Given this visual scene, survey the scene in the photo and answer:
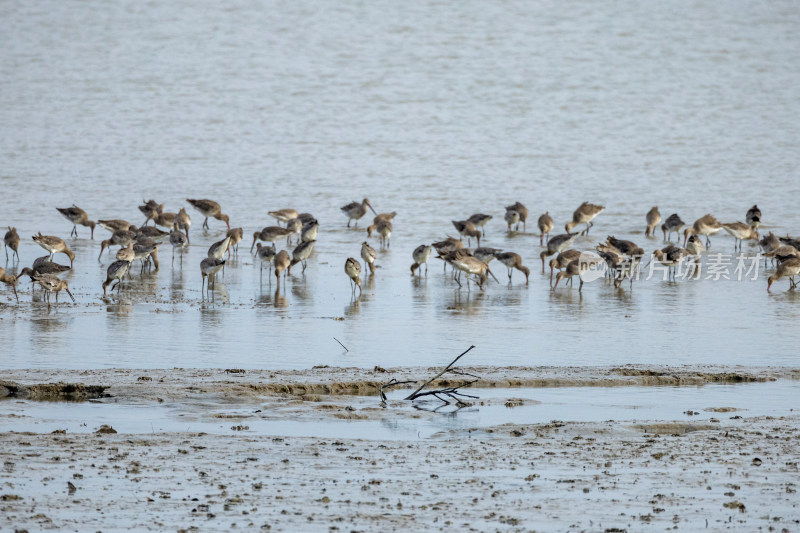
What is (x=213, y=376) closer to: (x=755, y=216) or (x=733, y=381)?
(x=733, y=381)

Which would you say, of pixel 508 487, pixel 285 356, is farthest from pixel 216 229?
pixel 508 487

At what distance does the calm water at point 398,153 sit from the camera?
11.1 meters

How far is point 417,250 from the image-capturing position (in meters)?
15.7

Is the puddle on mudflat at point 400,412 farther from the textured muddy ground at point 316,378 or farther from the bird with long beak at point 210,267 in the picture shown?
the bird with long beak at point 210,267

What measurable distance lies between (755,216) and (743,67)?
2611cm

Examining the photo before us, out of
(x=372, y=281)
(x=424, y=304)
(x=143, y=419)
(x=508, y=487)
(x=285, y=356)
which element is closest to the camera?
(x=508, y=487)

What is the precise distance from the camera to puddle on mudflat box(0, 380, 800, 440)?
23.2 feet

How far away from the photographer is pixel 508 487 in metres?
5.78

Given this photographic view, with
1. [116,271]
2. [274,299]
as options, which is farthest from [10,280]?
[274,299]

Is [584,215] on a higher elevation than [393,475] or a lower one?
higher

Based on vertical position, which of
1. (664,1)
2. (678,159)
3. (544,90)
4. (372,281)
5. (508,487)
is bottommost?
(508,487)

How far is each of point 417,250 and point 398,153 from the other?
1556 cm

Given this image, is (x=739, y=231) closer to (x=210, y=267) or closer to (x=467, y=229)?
(x=467, y=229)

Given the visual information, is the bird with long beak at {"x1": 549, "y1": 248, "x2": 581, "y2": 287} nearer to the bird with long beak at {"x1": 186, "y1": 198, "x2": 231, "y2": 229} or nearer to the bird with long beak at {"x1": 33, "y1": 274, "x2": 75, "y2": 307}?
the bird with long beak at {"x1": 33, "y1": 274, "x2": 75, "y2": 307}
